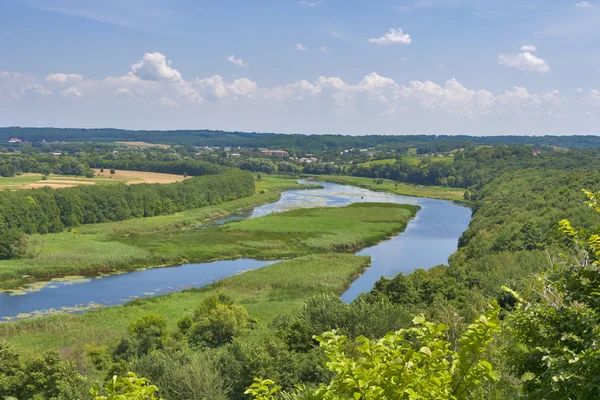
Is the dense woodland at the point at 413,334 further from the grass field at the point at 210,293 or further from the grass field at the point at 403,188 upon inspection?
the grass field at the point at 403,188

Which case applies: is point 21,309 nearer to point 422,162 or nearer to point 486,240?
point 486,240

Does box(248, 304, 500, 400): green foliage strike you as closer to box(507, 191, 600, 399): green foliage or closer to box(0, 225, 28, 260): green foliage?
box(507, 191, 600, 399): green foliage

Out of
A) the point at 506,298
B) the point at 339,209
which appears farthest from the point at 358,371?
the point at 339,209

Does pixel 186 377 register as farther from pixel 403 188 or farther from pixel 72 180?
pixel 403 188

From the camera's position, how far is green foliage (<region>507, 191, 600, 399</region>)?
6.11m

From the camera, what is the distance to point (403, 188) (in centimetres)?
14225

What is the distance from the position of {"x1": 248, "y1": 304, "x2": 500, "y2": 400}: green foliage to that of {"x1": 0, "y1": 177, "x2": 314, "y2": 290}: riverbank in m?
45.2

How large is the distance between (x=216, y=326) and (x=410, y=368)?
24.5 metres

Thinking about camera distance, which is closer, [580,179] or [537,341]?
[537,341]

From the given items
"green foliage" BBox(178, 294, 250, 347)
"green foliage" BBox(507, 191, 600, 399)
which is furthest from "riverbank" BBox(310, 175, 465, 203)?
"green foliage" BBox(507, 191, 600, 399)

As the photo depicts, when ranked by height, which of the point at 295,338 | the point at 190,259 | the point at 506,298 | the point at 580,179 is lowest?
the point at 190,259

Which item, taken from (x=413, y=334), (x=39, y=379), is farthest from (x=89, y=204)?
(x=413, y=334)

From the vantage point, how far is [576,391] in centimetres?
602

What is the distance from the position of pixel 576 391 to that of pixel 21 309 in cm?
4026
